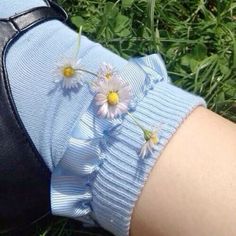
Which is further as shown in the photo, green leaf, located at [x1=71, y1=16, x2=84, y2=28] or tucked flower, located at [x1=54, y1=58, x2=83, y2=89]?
green leaf, located at [x1=71, y1=16, x2=84, y2=28]

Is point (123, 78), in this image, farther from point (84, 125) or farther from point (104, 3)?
point (104, 3)

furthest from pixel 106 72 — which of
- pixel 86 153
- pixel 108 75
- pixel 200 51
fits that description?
pixel 200 51

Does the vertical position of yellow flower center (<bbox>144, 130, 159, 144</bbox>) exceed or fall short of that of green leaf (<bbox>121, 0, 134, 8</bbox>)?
it exceeds it

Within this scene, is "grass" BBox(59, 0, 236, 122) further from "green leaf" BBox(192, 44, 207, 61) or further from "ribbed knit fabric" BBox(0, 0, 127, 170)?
"ribbed knit fabric" BBox(0, 0, 127, 170)

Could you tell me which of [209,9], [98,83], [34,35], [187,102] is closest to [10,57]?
[34,35]

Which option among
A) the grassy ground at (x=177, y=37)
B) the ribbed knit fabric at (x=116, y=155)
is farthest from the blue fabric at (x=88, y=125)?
the grassy ground at (x=177, y=37)

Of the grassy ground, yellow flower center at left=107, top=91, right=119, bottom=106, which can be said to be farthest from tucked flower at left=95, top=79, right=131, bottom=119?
the grassy ground

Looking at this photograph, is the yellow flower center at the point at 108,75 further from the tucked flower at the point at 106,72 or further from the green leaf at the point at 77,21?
the green leaf at the point at 77,21

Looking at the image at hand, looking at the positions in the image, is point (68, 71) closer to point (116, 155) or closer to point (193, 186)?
point (116, 155)
